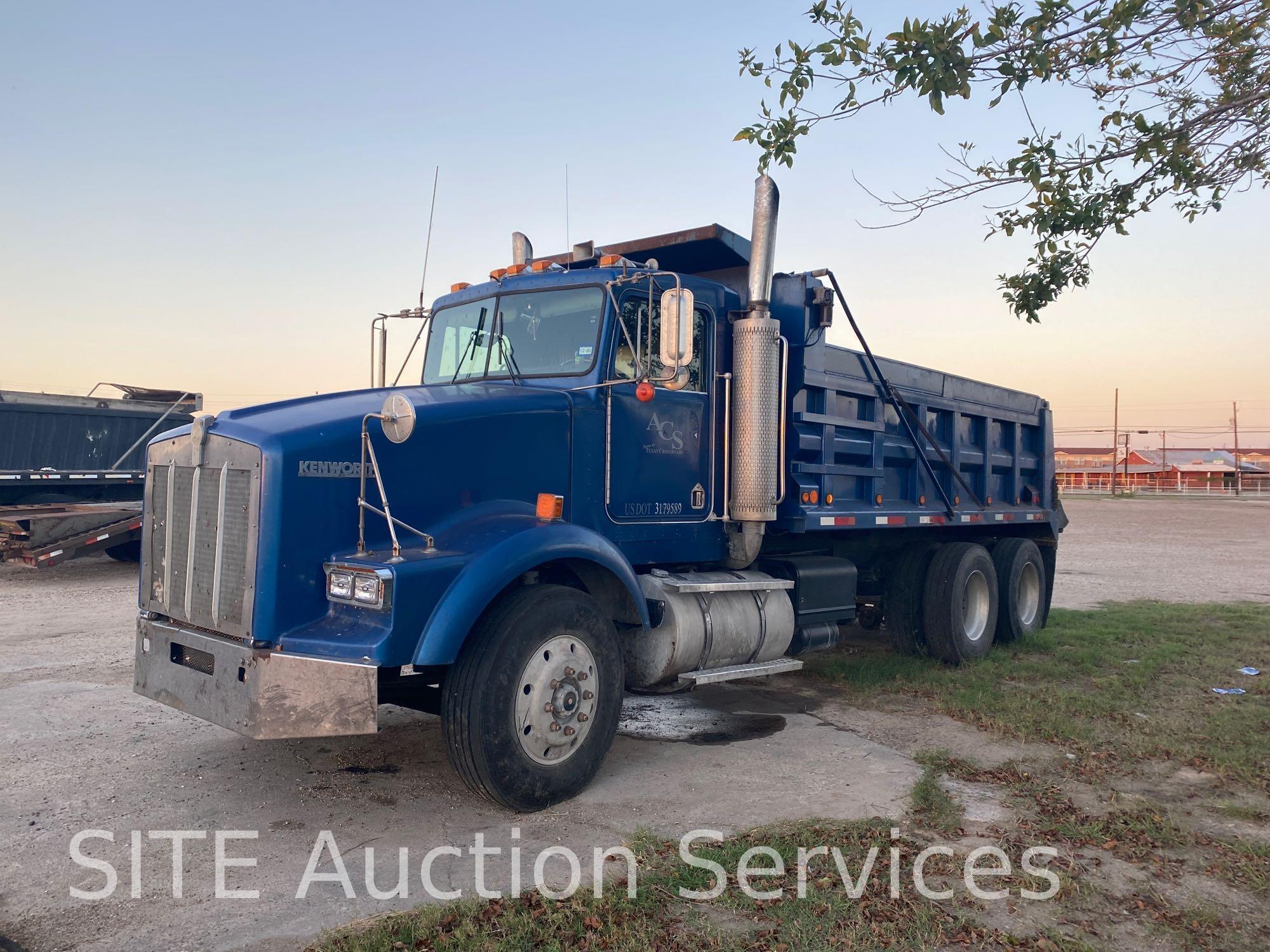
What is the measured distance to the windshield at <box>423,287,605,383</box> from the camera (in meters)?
5.71

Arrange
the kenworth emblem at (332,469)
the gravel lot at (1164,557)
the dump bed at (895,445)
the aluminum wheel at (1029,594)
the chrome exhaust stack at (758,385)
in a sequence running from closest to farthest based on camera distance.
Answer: the kenworth emblem at (332,469) → the chrome exhaust stack at (758,385) → the dump bed at (895,445) → the aluminum wheel at (1029,594) → the gravel lot at (1164,557)

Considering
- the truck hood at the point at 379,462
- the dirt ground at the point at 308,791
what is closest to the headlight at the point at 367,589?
the truck hood at the point at 379,462

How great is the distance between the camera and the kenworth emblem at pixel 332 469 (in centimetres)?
442

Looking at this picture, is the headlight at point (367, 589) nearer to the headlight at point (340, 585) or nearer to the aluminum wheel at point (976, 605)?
the headlight at point (340, 585)

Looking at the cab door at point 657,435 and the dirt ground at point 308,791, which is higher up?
the cab door at point 657,435

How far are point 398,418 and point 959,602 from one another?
18.8ft

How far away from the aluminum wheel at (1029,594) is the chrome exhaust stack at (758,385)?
4.66 m

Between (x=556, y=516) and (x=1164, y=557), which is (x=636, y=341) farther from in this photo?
(x=1164, y=557)

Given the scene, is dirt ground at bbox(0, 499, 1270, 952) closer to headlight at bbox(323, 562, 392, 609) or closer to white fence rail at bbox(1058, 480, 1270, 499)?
headlight at bbox(323, 562, 392, 609)

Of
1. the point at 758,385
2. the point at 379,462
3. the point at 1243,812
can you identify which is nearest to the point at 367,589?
the point at 379,462

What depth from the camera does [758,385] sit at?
6277mm

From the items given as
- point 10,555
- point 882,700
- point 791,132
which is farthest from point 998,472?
point 10,555

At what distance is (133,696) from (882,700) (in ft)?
17.4

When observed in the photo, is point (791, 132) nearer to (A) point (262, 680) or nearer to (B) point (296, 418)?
(B) point (296, 418)
